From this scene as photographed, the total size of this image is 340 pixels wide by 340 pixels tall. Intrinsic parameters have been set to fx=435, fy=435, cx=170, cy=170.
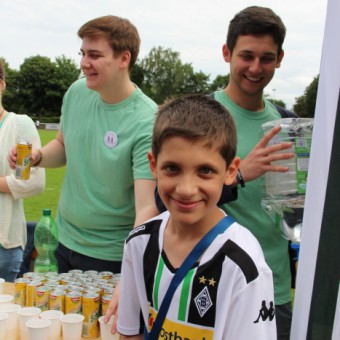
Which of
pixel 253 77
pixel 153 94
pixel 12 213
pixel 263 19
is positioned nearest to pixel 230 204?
pixel 253 77

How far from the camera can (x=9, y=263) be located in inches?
122

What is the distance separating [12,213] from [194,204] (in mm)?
2142

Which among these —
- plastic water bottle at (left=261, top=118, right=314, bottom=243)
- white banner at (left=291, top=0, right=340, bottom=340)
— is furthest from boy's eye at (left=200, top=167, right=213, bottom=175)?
plastic water bottle at (left=261, top=118, right=314, bottom=243)

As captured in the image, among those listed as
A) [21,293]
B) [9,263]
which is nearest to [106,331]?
[21,293]

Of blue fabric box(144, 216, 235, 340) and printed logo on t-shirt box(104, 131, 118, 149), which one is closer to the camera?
blue fabric box(144, 216, 235, 340)

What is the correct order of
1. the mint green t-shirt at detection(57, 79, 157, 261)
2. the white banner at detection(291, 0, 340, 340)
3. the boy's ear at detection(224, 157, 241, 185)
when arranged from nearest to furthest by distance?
the white banner at detection(291, 0, 340, 340) → the boy's ear at detection(224, 157, 241, 185) → the mint green t-shirt at detection(57, 79, 157, 261)

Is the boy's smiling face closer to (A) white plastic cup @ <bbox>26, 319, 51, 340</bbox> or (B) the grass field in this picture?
(A) white plastic cup @ <bbox>26, 319, 51, 340</bbox>

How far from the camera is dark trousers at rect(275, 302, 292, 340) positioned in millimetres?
2150

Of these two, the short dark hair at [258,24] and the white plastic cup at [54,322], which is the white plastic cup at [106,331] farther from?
the short dark hair at [258,24]

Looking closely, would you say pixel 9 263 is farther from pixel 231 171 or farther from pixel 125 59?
pixel 231 171

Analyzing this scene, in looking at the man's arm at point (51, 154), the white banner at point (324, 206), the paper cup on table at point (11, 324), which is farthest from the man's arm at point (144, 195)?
the white banner at point (324, 206)

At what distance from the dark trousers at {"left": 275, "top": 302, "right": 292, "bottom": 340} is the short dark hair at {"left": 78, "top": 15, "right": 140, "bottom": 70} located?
1623 millimetres

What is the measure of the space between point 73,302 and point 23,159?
87 cm

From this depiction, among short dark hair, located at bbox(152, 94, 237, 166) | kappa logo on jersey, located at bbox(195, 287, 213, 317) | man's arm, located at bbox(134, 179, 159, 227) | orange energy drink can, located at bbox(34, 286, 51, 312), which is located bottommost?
orange energy drink can, located at bbox(34, 286, 51, 312)
